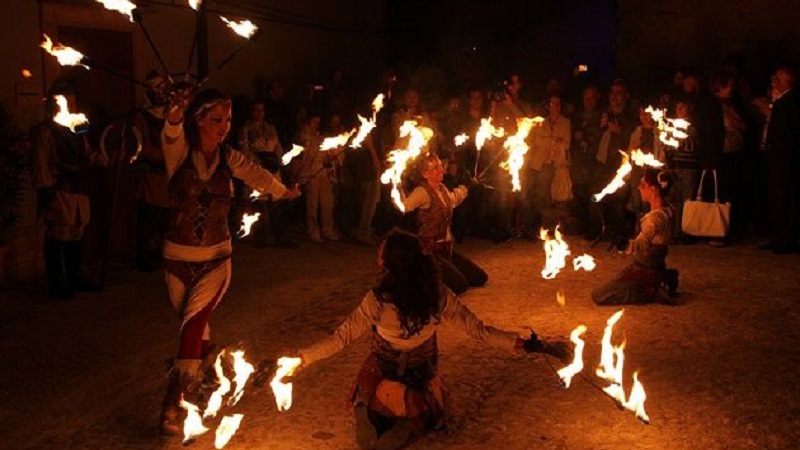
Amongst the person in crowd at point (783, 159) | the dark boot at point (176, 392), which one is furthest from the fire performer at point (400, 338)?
the person in crowd at point (783, 159)

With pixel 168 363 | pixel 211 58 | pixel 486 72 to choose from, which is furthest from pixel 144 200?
pixel 486 72

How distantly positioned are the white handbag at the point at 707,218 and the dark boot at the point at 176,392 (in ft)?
25.8

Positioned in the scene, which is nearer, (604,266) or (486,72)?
(604,266)

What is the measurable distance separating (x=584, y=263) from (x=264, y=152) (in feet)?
14.6

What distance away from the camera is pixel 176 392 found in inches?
207

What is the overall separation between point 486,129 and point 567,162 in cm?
256

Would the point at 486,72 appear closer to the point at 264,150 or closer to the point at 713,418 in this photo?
the point at 264,150

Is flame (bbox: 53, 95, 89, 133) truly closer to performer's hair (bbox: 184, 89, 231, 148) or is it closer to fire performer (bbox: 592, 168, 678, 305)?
performer's hair (bbox: 184, 89, 231, 148)

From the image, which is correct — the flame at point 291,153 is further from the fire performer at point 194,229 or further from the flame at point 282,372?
the flame at point 282,372

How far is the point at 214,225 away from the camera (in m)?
5.28

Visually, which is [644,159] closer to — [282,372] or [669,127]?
[669,127]

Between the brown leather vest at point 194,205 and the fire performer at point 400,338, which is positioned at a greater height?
the brown leather vest at point 194,205

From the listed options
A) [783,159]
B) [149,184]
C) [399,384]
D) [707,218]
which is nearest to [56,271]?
[149,184]

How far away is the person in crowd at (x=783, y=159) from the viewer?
1062cm
